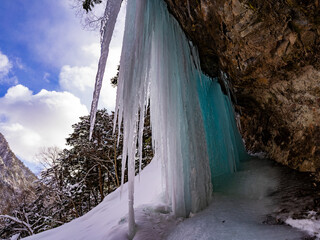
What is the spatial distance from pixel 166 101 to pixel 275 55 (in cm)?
124

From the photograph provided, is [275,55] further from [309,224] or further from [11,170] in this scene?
[11,170]

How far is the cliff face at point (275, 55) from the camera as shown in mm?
1798

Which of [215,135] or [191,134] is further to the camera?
[215,135]

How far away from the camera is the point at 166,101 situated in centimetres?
220

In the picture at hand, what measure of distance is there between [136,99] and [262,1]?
148 centimetres

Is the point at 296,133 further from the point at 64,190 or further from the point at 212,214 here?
the point at 64,190

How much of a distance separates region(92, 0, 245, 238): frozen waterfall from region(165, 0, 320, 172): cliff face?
36cm

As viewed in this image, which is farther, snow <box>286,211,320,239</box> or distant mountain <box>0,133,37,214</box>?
distant mountain <box>0,133,37,214</box>

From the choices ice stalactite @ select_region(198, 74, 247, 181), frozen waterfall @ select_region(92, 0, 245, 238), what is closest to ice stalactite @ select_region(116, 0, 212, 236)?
frozen waterfall @ select_region(92, 0, 245, 238)

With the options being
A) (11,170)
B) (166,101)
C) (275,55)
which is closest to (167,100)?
(166,101)

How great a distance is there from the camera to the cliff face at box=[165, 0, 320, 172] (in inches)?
70.8

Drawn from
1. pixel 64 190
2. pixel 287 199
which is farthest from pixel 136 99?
pixel 64 190

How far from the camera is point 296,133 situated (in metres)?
2.40

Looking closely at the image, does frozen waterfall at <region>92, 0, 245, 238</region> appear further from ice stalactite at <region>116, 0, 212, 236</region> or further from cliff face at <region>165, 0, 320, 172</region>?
cliff face at <region>165, 0, 320, 172</region>
